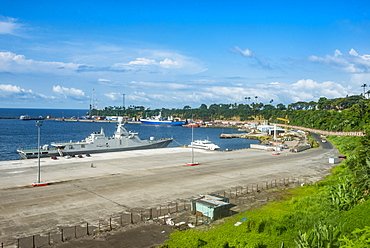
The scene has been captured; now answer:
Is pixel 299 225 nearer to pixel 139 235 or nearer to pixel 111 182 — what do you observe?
pixel 139 235

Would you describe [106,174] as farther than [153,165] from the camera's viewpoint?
No

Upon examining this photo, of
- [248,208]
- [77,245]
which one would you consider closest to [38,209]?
[77,245]

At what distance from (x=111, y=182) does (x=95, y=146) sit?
110 ft

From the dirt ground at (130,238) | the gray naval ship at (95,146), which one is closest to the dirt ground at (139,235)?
the dirt ground at (130,238)

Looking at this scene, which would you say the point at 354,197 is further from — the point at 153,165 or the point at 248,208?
the point at 153,165

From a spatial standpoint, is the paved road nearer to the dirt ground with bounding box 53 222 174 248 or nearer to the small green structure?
the dirt ground with bounding box 53 222 174 248

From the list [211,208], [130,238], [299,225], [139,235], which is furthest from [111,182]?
[299,225]

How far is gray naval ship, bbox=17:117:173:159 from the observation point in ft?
206

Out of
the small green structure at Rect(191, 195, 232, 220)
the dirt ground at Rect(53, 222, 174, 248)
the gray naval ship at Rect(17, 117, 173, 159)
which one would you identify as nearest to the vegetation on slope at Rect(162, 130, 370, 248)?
the small green structure at Rect(191, 195, 232, 220)

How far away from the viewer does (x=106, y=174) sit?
1715 inches

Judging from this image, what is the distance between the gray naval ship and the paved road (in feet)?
26.3

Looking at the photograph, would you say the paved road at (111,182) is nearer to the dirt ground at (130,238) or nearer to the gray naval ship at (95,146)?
the dirt ground at (130,238)

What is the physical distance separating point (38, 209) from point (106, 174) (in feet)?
55.3

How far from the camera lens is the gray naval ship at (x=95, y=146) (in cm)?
6282
